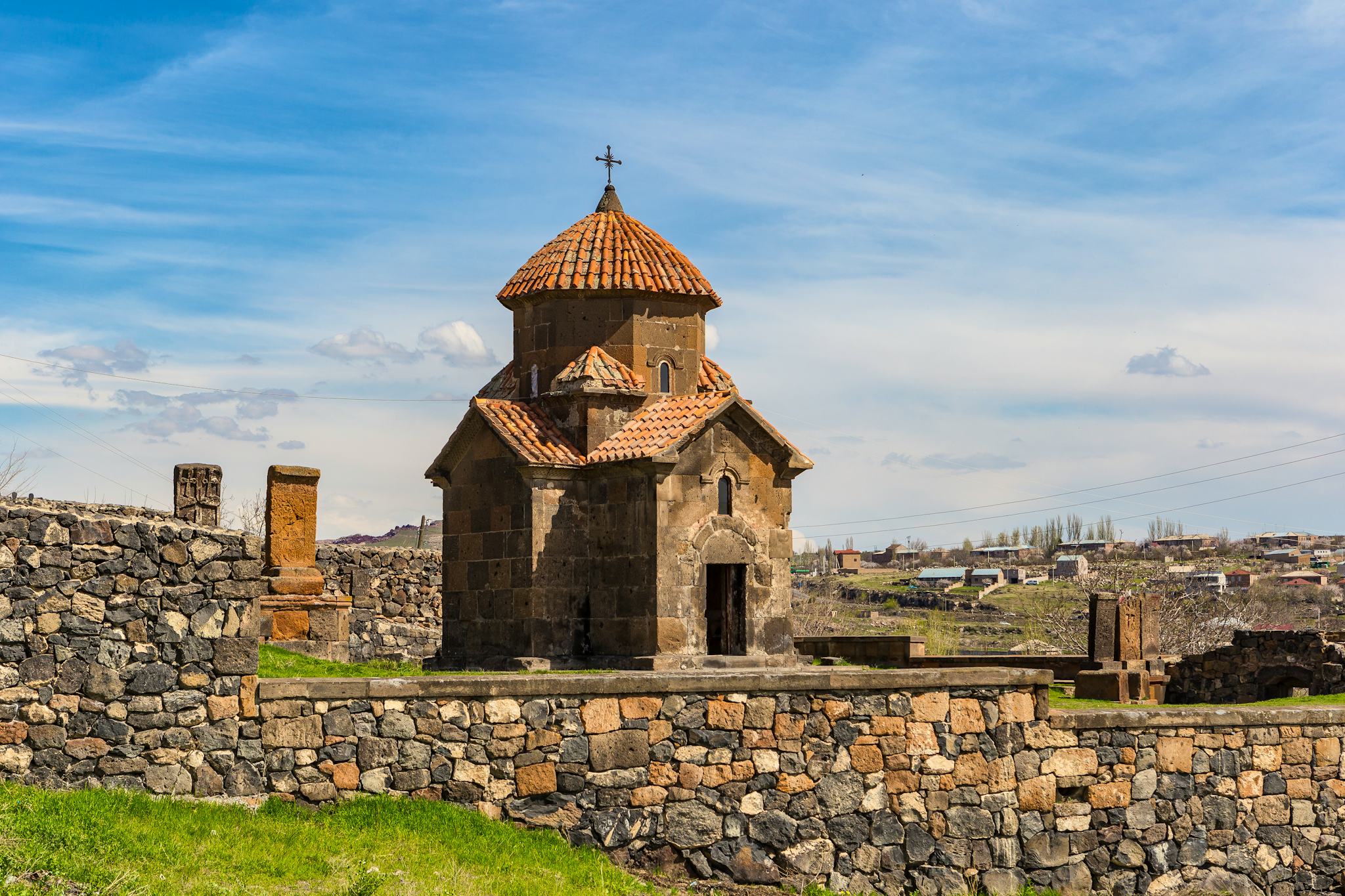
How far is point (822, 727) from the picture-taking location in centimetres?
1277

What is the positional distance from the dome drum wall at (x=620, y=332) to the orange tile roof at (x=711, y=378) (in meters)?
0.24

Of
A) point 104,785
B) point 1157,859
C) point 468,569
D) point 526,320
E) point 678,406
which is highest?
point 526,320

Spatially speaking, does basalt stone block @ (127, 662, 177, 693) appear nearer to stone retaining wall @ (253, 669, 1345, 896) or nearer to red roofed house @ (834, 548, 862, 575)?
stone retaining wall @ (253, 669, 1345, 896)

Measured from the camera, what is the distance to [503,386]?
20547 mm

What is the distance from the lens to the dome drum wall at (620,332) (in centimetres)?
1952

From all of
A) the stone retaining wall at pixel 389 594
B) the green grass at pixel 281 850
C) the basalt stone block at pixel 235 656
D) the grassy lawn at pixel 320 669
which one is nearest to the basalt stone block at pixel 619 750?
the green grass at pixel 281 850

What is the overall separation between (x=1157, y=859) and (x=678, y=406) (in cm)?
831

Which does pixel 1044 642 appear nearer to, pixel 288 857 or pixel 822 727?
pixel 822 727

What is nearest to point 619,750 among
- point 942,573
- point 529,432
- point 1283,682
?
point 529,432

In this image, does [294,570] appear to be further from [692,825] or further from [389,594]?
[692,825]

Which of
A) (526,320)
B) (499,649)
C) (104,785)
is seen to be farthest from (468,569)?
(104,785)

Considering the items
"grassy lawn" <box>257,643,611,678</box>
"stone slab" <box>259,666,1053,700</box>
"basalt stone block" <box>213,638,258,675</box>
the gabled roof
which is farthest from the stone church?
the gabled roof

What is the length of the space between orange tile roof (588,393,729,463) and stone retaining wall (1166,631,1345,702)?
1002 cm

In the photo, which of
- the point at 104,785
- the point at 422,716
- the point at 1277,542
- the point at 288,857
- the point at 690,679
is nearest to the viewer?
the point at 288,857
